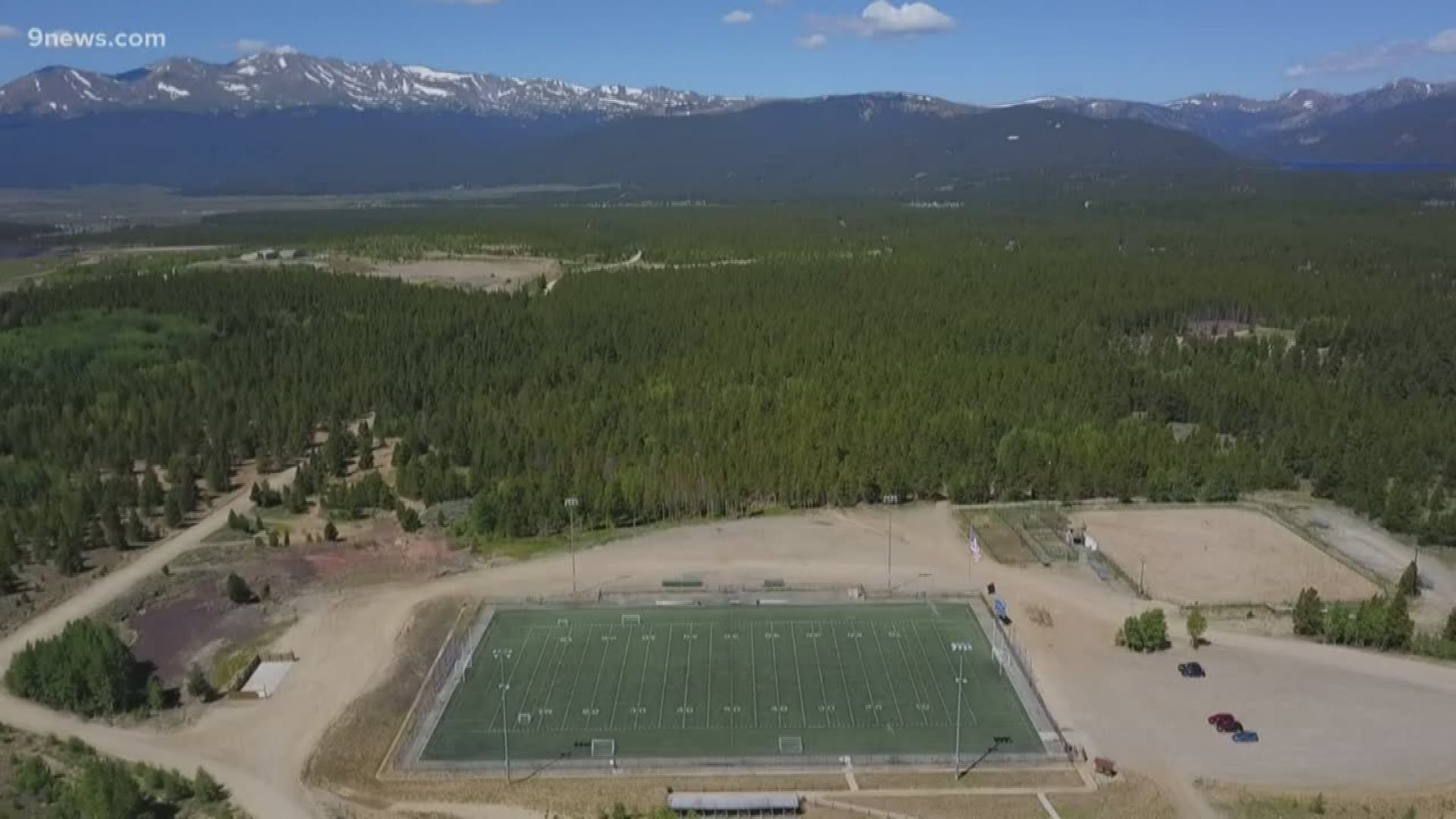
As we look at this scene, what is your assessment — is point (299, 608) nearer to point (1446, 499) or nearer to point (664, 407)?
point (664, 407)

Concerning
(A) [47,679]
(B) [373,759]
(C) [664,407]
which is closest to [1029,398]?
(C) [664,407]

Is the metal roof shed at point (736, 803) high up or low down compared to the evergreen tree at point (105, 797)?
down

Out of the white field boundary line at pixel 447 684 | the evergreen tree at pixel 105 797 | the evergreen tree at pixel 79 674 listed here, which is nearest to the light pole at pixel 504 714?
the white field boundary line at pixel 447 684

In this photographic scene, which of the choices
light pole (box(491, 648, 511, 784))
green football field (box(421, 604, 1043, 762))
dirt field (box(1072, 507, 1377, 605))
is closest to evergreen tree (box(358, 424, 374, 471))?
green football field (box(421, 604, 1043, 762))

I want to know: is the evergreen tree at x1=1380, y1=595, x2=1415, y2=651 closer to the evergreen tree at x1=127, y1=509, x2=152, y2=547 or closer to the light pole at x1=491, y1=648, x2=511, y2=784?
the light pole at x1=491, y1=648, x2=511, y2=784

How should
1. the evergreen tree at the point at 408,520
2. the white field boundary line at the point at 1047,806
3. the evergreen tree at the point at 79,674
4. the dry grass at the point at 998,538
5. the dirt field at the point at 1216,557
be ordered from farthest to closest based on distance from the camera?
the evergreen tree at the point at 408,520, the dry grass at the point at 998,538, the dirt field at the point at 1216,557, the evergreen tree at the point at 79,674, the white field boundary line at the point at 1047,806

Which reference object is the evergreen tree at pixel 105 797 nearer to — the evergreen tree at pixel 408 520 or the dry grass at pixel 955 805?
the dry grass at pixel 955 805

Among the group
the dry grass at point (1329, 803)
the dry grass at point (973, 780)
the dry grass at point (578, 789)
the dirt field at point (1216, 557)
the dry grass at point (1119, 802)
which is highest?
the dirt field at point (1216, 557)

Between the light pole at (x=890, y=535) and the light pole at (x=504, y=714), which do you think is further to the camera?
the light pole at (x=890, y=535)
